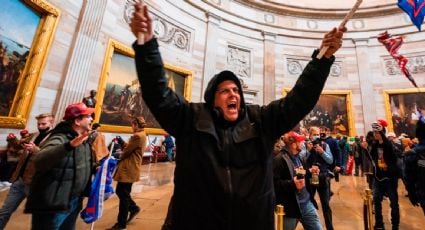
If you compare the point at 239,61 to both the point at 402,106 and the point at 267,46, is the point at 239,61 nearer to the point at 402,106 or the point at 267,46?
the point at 267,46

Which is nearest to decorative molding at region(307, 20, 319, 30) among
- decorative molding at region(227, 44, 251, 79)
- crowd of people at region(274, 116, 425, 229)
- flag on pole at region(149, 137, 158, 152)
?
decorative molding at region(227, 44, 251, 79)

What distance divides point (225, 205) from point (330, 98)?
571 inches

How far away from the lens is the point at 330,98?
13.5 meters

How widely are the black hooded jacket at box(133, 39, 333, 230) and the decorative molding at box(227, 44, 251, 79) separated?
12.6m

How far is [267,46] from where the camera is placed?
1438 cm

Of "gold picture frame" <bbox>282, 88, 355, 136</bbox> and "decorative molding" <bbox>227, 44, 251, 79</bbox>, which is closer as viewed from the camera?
"gold picture frame" <bbox>282, 88, 355, 136</bbox>

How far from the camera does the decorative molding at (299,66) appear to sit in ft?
46.9

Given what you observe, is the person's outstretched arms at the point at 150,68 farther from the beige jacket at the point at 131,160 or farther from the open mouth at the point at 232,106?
the beige jacket at the point at 131,160

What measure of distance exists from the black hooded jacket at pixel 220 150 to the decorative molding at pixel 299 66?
46.7 ft

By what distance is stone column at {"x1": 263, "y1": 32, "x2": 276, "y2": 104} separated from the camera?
13617 millimetres

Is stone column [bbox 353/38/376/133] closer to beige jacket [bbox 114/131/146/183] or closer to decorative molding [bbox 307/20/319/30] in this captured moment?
decorative molding [bbox 307/20/319/30]

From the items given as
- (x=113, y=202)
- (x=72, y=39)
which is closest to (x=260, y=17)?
(x=72, y=39)

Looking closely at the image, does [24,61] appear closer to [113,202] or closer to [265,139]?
[113,202]

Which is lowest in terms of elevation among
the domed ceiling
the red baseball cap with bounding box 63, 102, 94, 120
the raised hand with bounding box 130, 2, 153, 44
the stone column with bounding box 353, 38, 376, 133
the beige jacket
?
the beige jacket
